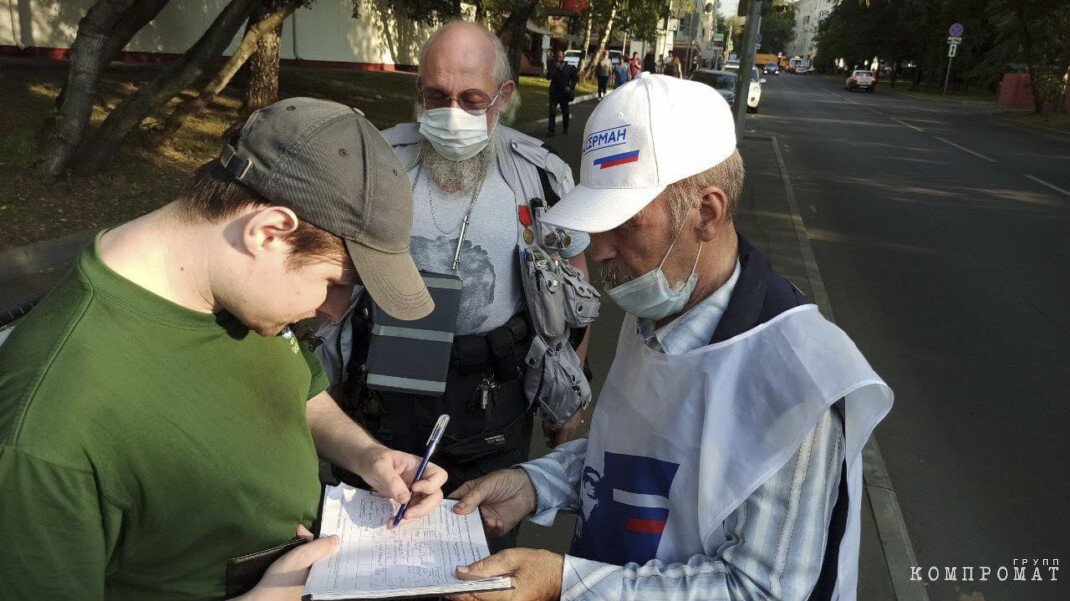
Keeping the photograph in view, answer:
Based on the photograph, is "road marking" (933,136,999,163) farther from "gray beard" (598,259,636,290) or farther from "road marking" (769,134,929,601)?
"gray beard" (598,259,636,290)

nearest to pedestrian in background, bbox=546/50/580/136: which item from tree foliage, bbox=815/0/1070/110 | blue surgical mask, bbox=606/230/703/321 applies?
blue surgical mask, bbox=606/230/703/321

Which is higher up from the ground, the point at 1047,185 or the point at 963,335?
the point at 1047,185

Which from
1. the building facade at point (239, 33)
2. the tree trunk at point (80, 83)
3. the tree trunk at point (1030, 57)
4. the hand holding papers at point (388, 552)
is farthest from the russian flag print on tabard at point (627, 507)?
the tree trunk at point (1030, 57)

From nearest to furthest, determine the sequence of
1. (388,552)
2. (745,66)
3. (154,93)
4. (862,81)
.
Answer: (388,552), (154,93), (745,66), (862,81)

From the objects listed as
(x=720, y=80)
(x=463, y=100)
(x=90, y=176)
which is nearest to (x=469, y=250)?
(x=463, y=100)

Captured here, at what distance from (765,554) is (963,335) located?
5956 mm

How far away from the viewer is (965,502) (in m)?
4.14

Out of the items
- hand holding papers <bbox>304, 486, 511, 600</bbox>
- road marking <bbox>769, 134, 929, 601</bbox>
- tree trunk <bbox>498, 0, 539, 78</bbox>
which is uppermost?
tree trunk <bbox>498, 0, 539, 78</bbox>

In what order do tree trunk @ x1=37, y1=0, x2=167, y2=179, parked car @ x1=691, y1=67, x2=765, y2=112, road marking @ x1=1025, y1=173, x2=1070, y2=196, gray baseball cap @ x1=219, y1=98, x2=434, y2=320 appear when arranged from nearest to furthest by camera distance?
gray baseball cap @ x1=219, y1=98, x2=434, y2=320, tree trunk @ x1=37, y1=0, x2=167, y2=179, road marking @ x1=1025, y1=173, x2=1070, y2=196, parked car @ x1=691, y1=67, x2=765, y2=112

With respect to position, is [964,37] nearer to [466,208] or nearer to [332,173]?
[466,208]

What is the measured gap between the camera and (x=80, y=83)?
7.97 meters

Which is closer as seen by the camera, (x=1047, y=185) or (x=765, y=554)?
(x=765, y=554)

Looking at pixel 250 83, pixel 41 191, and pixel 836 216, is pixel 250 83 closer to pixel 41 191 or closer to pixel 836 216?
pixel 41 191

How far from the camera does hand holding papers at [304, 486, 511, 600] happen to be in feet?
4.60
